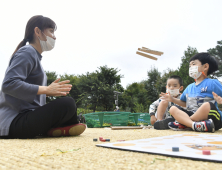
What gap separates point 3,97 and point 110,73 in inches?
600

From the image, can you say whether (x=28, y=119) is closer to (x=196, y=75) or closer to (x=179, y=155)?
(x=179, y=155)

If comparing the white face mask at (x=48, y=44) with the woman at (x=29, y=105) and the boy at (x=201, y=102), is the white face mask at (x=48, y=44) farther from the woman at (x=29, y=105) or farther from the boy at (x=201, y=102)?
the boy at (x=201, y=102)

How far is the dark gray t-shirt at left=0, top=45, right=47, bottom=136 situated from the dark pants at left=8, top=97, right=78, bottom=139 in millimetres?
58

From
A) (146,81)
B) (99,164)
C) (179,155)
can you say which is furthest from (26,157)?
(146,81)

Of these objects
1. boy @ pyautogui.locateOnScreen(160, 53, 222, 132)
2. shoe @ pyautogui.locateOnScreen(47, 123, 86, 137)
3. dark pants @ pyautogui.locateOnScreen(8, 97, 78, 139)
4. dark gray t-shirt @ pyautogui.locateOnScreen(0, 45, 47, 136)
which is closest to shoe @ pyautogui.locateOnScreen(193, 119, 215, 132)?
boy @ pyautogui.locateOnScreen(160, 53, 222, 132)

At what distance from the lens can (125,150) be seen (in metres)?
0.92

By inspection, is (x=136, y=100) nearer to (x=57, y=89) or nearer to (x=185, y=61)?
(x=185, y=61)

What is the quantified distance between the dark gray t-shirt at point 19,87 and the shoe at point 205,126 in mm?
1567

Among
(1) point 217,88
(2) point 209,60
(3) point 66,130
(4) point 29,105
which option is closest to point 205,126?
(1) point 217,88

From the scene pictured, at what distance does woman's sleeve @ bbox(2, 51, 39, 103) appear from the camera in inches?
54.4

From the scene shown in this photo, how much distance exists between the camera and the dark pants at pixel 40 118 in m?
1.46

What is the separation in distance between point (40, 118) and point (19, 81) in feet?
0.97

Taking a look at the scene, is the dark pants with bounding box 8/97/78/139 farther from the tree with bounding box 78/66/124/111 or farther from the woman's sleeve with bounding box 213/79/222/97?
the tree with bounding box 78/66/124/111

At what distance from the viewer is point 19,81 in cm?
139
